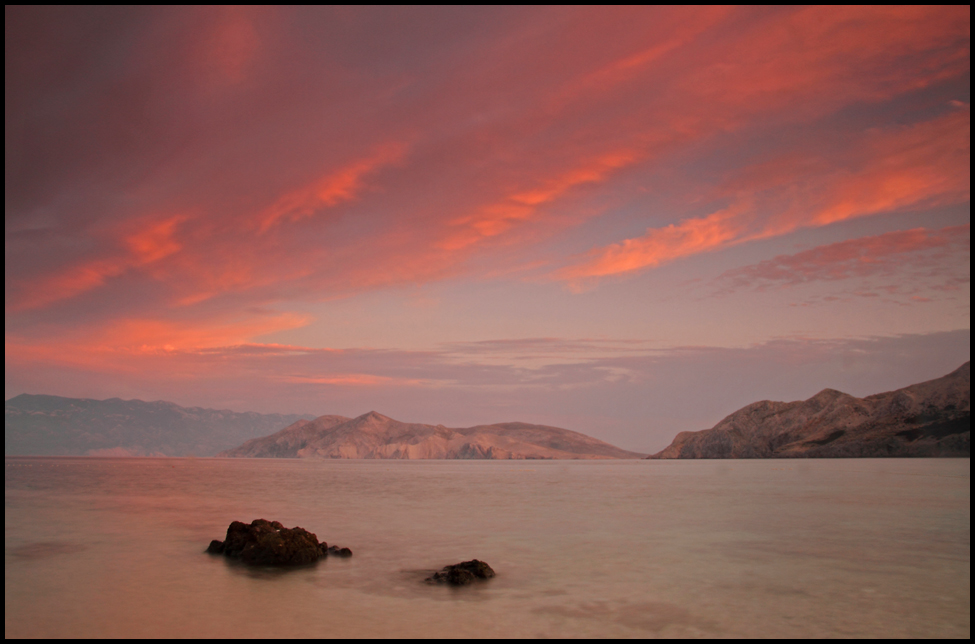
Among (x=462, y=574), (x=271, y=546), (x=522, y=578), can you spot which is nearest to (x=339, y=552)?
(x=271, y=546)

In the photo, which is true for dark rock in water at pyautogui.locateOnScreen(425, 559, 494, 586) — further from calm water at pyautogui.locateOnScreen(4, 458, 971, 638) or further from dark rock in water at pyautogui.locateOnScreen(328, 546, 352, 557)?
dark rock in water at pyautogui.locateOnScreen(328, 546, 352, 557)

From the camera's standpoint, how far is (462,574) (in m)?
16.2

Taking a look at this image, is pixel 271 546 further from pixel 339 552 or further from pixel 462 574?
pixel 462 574

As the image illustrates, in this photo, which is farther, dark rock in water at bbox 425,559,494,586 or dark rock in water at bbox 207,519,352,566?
dark rock in water at bbox 207,519,352,566

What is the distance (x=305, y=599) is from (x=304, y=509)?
25907mm

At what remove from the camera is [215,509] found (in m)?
38.6

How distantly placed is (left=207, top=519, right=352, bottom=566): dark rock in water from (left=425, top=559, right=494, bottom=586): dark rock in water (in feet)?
15.5

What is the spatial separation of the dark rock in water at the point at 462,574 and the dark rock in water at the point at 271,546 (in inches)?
186

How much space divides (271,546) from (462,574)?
664 centimetres

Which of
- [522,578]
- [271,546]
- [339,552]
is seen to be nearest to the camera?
[522,578]

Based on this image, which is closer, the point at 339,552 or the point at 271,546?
the point at 271,546

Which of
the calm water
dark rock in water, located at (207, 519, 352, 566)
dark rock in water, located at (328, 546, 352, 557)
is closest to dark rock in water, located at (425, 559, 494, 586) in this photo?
the calm water

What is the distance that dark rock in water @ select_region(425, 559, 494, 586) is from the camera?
16031mm

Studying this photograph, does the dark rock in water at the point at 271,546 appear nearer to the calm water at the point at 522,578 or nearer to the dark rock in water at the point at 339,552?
the dark rock in water at the point at 339,552
